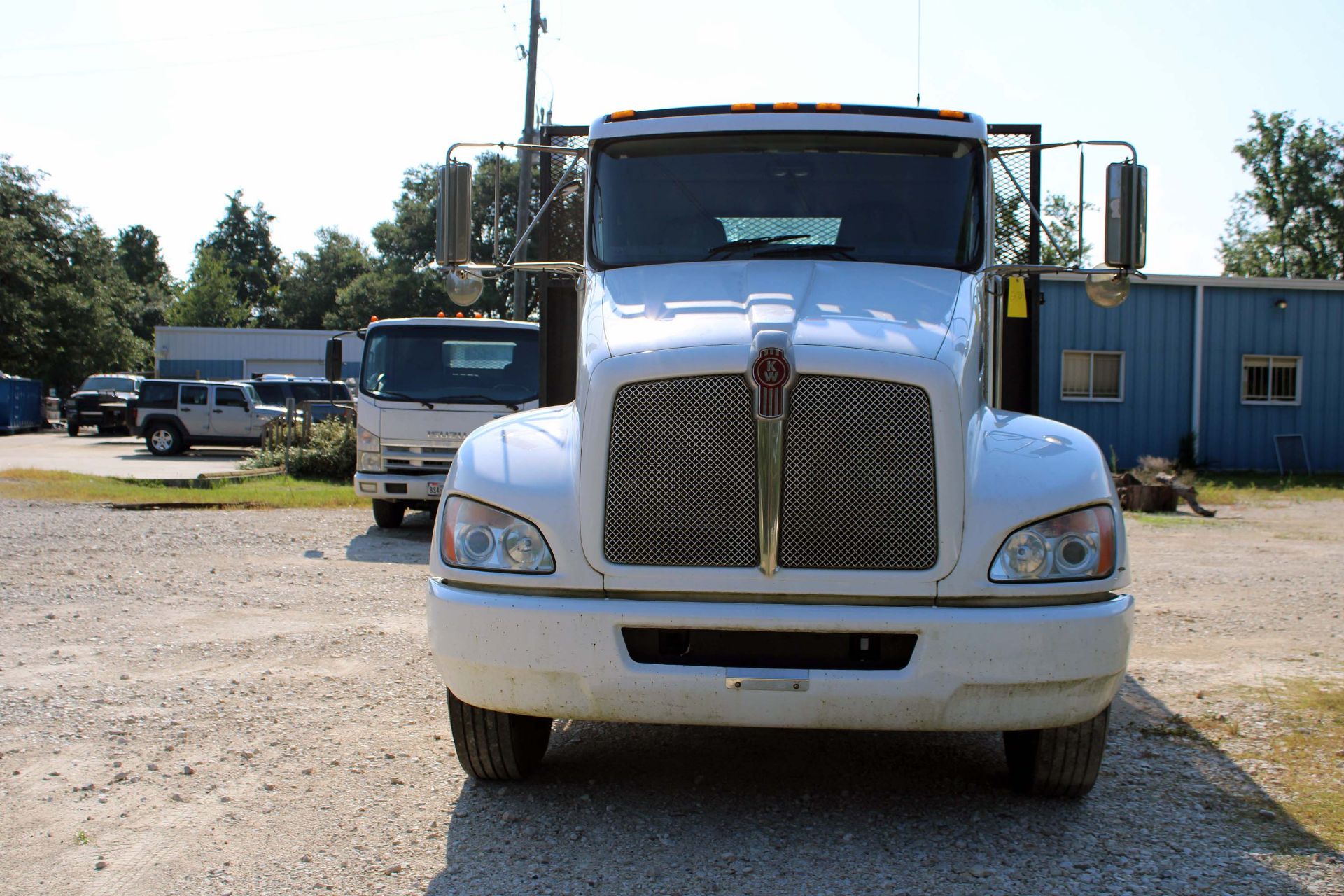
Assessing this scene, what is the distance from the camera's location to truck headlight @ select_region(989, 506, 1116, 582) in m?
3.81

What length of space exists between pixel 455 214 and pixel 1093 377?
2140 cm

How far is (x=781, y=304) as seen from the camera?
434cm

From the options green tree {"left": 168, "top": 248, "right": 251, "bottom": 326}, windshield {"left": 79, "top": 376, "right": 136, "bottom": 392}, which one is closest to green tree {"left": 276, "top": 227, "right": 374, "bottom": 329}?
green tree {"left": 168, "top": 248, "right": 251, "bottom": 326}

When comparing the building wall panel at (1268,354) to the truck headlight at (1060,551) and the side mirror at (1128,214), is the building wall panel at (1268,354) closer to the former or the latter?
the side mirror at (1128,214)

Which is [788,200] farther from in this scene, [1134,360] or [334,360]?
[1134,360]

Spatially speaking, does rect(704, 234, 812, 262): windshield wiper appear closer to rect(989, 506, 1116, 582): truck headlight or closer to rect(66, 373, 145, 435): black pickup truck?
rect(989, 506, 1116, 582): truck headlight

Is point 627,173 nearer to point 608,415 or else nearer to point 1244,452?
point 608,415

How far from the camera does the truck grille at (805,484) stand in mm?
3854

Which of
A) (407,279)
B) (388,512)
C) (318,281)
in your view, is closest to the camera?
(388,512)

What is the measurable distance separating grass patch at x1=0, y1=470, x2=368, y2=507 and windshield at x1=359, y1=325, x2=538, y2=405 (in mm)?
2435

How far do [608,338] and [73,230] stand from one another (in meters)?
57.0

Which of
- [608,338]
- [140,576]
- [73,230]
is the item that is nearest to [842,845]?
[608,338]

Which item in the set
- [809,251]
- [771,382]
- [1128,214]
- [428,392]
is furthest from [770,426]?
[428,392]

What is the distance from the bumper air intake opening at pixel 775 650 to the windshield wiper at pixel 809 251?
1.89m
